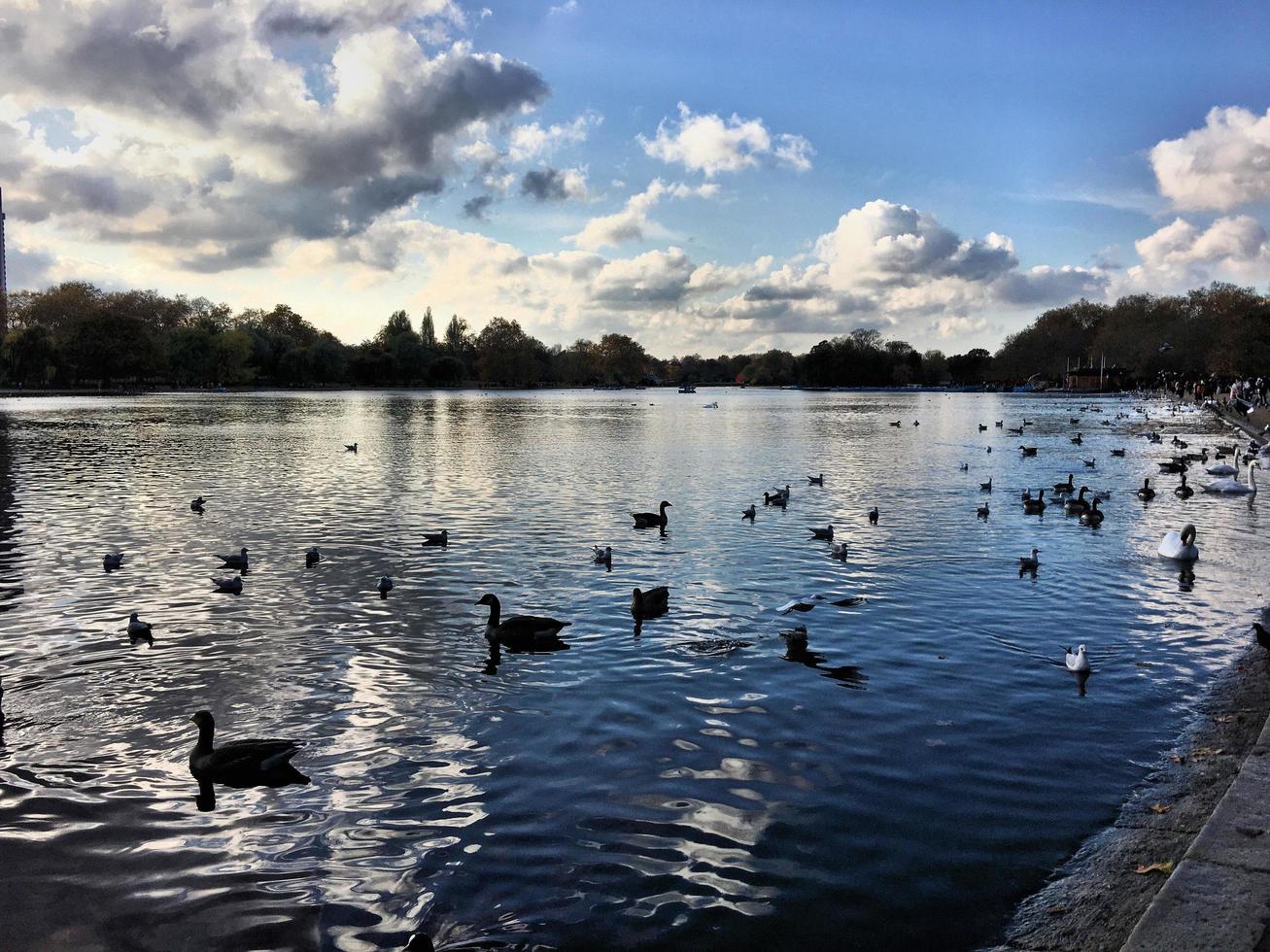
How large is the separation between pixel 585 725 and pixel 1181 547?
15.5m

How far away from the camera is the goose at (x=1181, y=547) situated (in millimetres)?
19594

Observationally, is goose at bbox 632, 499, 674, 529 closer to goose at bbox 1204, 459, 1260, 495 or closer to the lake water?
the lake water

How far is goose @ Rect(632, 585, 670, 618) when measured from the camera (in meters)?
15.2

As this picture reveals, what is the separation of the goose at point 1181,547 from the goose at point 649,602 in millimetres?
11945

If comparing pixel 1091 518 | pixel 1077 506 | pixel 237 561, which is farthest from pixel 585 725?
pixel 1077 506

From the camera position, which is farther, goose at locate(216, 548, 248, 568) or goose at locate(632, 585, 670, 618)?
goose at locate(216, 548, 248, 568)

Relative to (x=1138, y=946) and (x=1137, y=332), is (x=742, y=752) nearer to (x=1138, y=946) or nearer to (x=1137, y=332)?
(x=1138, y=946)

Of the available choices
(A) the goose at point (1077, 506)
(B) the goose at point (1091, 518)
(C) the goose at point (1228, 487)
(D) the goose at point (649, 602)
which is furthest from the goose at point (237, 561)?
(C) the goose at point (1228, 487)

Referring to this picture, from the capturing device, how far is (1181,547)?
64.7ft

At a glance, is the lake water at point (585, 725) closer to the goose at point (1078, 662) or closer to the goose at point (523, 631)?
the goose at point (1078, 662)

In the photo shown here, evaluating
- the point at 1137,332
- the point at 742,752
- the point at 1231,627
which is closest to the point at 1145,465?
the point at 1231,627

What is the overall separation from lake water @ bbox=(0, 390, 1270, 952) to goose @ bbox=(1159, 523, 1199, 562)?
438 millimetres

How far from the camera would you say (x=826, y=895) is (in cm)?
717

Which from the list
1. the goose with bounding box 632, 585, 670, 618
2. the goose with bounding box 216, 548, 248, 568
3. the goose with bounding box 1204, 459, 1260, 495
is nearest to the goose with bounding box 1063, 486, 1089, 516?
the goose with bounding box 1204, 459, 1260, 495
